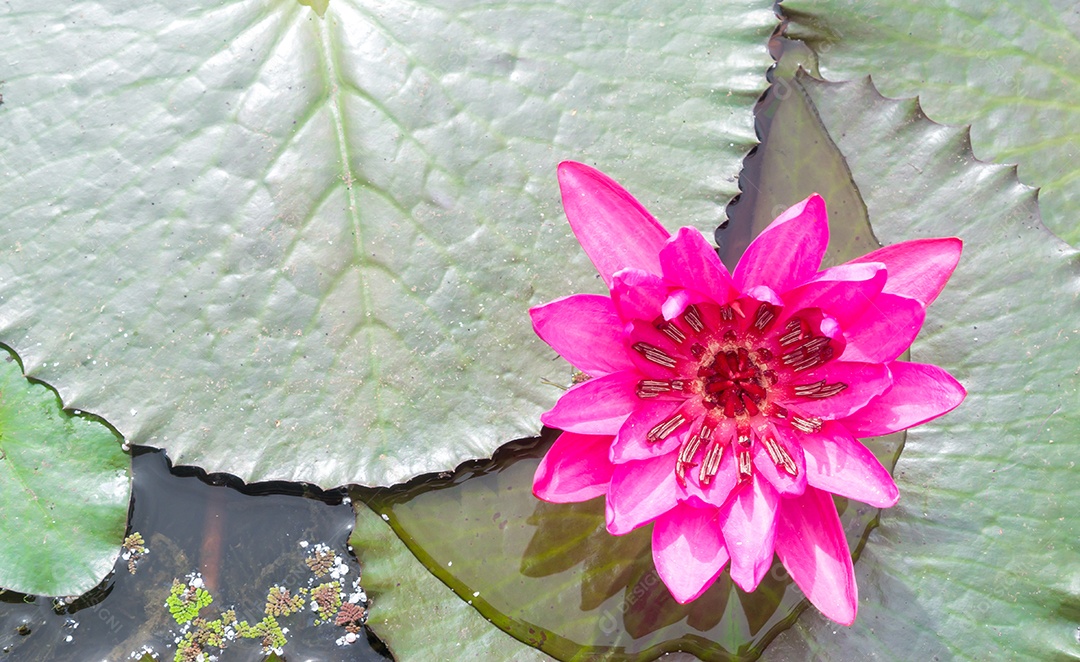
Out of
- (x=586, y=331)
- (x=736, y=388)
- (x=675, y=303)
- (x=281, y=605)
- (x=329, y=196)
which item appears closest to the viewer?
(x=675, y=303)

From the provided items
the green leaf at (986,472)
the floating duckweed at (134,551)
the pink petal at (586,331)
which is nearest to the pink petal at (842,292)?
the pink petal at (586,331)

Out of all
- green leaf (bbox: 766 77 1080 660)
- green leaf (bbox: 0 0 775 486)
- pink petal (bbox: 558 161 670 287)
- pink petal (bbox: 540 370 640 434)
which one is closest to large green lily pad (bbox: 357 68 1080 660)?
green leaf (bbox: 766 77 1080 660)

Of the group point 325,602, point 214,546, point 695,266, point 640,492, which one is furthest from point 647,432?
point 214,546

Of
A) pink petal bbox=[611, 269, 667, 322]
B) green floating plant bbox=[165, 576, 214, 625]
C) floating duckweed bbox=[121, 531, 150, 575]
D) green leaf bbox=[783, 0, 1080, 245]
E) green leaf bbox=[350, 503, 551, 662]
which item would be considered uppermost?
green leaf bbox=[783, 0, 1080, 245]

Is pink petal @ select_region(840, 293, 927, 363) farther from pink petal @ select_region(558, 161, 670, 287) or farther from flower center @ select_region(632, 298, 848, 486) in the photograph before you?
pink petal @ select_region(558, 161, 670, 287)

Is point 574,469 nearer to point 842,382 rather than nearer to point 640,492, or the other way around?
point 640,492

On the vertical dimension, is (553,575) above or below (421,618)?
above

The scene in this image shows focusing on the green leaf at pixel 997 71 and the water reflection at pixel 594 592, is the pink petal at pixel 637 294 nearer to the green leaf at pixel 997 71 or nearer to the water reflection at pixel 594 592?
the water reflection at pixel 594 592
